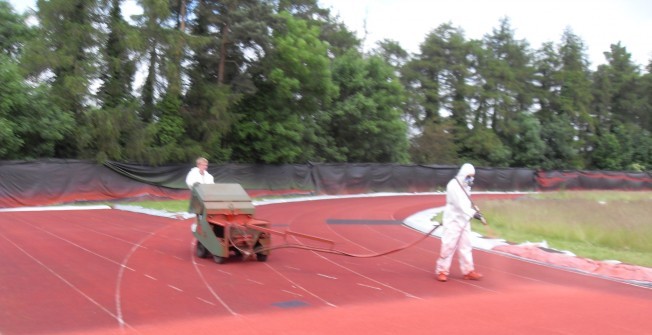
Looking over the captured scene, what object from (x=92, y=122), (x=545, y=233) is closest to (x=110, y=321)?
(x=545, y=233)

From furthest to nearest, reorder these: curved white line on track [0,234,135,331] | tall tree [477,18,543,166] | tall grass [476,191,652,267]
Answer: tall tree [477,18,543,166], tall grass [476,191,652,267], curved white line on track [0,234,135,331]

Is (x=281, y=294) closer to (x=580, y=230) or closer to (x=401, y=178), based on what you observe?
(x=580, y=230)

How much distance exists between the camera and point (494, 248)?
13.0 metres

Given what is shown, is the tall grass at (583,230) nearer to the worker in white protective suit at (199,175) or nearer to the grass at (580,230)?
the grass at (580,230)

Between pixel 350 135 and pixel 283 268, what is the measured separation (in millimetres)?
29450

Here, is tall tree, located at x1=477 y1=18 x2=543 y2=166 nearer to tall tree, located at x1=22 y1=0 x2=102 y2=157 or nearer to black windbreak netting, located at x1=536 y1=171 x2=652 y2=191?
black windbreak netting, located at x1=536 y1=171 x2=652 y2=191

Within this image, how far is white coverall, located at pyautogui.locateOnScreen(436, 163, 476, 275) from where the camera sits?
898 centimetres

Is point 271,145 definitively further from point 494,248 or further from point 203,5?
point 494,248

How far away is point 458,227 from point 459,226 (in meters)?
0.02

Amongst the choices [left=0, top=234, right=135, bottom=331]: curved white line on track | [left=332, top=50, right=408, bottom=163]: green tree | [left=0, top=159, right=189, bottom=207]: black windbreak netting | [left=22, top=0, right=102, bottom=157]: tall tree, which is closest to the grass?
[left=0, top=159, right=189, bottom=207]: black windbreak netting

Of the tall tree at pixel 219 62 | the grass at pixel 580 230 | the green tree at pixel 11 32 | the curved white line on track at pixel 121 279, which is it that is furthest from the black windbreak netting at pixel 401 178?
the curved white line on track at pixel 121 279

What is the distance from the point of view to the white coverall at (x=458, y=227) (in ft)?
29.5

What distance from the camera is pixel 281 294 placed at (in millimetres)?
7668

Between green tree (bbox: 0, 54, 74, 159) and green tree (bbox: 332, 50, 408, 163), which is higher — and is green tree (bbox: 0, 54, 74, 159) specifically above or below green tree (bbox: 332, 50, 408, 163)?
below
